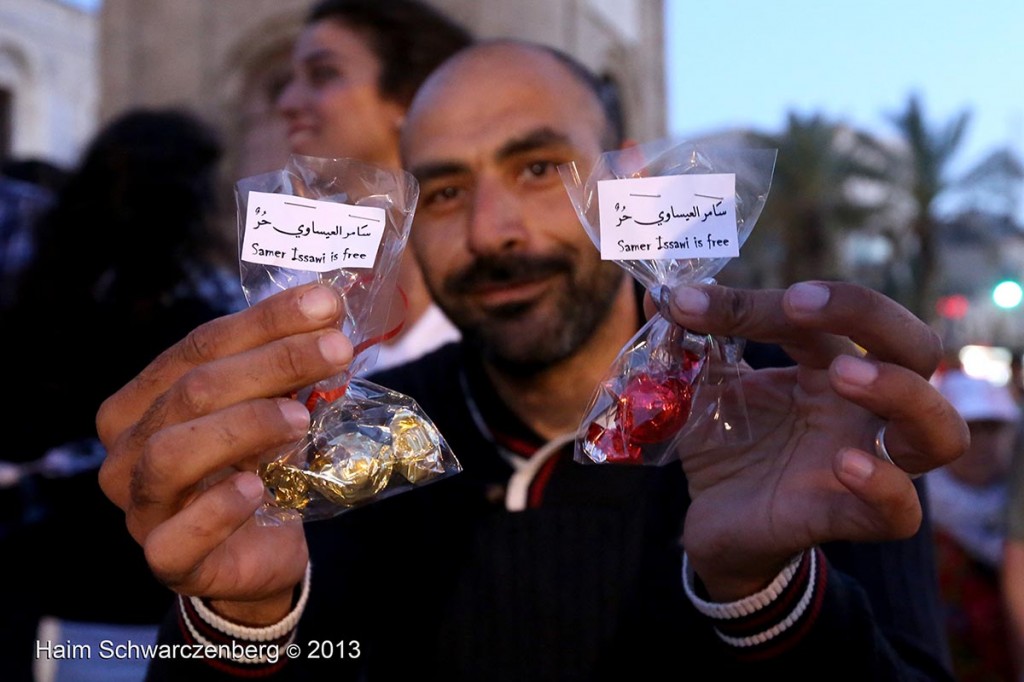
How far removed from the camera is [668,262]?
1.38 m

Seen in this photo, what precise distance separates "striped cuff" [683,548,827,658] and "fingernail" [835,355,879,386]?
1.28ft

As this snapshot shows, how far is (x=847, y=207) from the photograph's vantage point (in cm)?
2047

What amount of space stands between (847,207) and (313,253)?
21.1 metres

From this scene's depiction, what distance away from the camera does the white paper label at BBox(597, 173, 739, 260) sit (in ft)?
4.33

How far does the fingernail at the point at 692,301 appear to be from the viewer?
4.06 ft

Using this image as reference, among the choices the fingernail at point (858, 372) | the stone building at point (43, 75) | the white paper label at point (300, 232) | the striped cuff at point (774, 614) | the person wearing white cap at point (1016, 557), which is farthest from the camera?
the stone building at point (43, 75)

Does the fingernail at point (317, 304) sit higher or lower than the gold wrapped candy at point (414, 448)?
higher

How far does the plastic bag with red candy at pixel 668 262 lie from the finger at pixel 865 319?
16 cm

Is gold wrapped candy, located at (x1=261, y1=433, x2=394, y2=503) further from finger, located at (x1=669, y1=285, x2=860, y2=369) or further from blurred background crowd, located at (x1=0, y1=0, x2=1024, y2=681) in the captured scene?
blurred background crowd, located at (x1=0, y1=0, x2=1024, y2=681)

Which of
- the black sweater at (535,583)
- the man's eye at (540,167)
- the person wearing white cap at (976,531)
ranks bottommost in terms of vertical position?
the person wearing white cap at (976,531)

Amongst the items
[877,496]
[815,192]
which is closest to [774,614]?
[877,496]

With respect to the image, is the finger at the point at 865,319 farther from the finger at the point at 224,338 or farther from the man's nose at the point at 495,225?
the man's nose at the point at 495,225

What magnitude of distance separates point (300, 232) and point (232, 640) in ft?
2.28

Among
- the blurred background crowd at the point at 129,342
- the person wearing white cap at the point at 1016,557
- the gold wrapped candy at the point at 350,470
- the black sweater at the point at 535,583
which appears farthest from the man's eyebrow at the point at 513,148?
the person wearing white cap at the point at 1016,557
